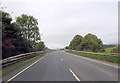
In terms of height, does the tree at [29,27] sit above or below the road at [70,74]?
above

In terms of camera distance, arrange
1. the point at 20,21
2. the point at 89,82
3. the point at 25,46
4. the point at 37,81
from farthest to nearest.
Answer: the point at 20,21 → the point at 25,46 → the point at 37,81 → the point at 89,82

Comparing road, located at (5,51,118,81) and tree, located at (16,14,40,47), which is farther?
tree, located at (16,14,40,47)

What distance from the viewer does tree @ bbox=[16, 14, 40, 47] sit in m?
39.1

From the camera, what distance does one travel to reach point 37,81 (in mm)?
5875

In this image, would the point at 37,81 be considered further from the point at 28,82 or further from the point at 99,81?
the point at 99,81

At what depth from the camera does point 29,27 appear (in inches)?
1594

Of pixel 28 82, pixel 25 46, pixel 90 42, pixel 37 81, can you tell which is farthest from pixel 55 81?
pixel 90 42

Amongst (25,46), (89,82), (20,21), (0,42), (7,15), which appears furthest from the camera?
(20,21)

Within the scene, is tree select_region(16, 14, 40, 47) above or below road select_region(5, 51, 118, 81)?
above

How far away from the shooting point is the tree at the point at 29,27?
39059 mm

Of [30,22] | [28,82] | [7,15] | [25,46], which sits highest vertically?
[30,22]

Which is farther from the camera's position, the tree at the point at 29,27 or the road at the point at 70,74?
the tree at the point at 29,27

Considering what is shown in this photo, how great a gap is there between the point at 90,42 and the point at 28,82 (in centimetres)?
4151

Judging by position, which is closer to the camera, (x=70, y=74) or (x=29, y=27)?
(x=70, y=74)
